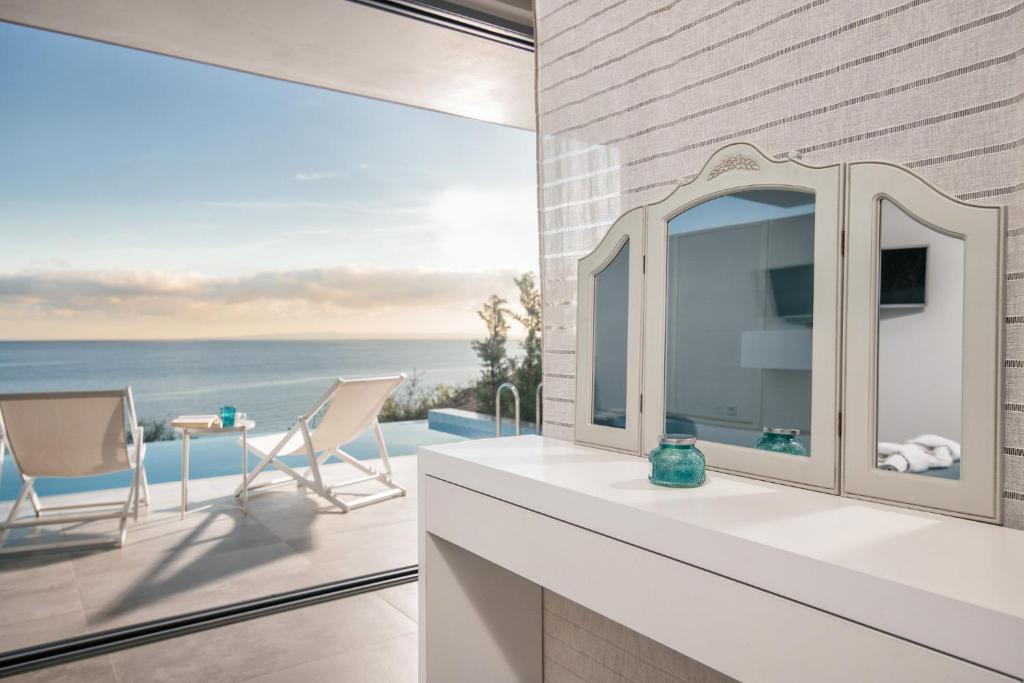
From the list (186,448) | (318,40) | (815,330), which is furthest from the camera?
(186,448)

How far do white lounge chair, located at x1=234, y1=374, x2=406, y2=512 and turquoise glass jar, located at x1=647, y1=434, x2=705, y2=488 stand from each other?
2.84 m

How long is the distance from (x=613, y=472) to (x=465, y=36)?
2.31 metres

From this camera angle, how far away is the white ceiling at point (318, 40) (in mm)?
2844

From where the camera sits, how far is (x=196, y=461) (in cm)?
707

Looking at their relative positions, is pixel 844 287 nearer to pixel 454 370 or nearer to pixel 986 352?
pixel 986 352

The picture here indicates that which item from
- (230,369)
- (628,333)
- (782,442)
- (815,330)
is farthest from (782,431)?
(230,369)

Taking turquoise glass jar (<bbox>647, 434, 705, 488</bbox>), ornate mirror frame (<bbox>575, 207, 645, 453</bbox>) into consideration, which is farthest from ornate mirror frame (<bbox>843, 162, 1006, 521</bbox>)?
ornate mirror frame (<bbox>575, 207, 645, 453</bbox>)

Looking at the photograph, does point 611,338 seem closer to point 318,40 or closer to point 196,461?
point 318,40

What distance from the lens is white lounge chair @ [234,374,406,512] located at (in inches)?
155

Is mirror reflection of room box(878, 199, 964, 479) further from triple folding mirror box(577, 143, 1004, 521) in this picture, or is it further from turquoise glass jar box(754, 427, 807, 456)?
turquoise glass jar box(754, 427, 807, 456)

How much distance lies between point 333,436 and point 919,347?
3532 millimetres

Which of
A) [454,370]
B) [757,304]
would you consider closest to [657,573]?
[757,304]

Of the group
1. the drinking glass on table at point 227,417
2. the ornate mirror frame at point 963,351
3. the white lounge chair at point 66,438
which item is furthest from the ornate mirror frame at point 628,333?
the drinking glass on table at point 227,417

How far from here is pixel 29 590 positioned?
2.67m
